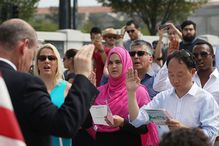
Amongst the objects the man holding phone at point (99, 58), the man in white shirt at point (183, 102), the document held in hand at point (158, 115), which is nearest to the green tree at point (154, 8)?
the man holding phone at point (99, 58)

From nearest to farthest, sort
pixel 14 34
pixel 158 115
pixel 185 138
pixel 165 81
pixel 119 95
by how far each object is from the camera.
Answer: pixel 185 138
pixel 14 34
pixel 158 115
pixel 119 95
pixel 165 81

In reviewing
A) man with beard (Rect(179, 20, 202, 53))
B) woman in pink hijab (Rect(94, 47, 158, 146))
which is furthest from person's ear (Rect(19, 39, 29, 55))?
man with beard (Rect(179, 20, 202, 53))

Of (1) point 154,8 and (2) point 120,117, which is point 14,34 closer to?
(2) point 120,117

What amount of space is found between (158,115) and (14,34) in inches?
68.4

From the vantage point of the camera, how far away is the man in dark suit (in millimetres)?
3152

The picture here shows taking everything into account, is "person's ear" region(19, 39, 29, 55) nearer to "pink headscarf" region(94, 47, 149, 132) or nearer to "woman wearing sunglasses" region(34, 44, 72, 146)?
"woman wearing sunglasses" region(34, 44, 72, 146)

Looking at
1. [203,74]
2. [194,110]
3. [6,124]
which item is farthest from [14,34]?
[203,74]

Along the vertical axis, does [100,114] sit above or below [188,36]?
below

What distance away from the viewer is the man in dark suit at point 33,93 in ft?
10.3

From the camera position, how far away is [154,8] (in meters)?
40.1

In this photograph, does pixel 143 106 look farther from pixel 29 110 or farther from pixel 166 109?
pixel 29 110

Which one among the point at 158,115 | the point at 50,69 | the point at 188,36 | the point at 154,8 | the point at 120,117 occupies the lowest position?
the point at 120,117

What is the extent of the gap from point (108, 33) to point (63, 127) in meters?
6.27

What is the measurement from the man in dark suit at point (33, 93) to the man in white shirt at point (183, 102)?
1.47m
